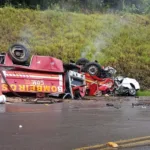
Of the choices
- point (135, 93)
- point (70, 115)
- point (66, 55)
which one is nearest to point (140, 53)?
point (66, 55)

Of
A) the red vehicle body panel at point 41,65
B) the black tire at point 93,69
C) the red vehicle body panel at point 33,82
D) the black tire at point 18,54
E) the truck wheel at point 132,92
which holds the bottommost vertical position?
the truck wheel at point 132,92

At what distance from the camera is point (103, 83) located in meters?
17.5

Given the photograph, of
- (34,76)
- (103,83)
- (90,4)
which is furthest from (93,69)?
(90,4)

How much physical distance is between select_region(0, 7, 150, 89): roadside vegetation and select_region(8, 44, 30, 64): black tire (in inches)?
228

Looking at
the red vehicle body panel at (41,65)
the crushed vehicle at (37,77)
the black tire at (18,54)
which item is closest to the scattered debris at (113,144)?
the crushed vehicle at (37,77)

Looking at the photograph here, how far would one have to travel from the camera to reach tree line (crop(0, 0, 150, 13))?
92.5 ft

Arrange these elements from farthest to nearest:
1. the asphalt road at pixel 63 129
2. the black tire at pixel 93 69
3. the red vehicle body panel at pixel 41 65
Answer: the black tire at pixel 93 69
the red vehicle body panel at pixel 41 65
the asphalt road at pixel 63 129

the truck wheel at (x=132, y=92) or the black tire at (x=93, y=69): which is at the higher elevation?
the black tire at (x=93, y=69)

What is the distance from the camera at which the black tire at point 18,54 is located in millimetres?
15027

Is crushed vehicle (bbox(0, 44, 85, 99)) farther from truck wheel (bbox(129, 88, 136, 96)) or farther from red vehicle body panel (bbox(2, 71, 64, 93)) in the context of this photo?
truck wheel (bbox(129, 88, 136, 96))

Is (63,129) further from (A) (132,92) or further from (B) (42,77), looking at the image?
(A) (132,92)

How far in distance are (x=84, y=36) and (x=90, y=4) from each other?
6.18 metres

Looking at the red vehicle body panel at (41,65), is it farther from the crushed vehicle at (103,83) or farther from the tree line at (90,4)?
the tree line at (90,4)

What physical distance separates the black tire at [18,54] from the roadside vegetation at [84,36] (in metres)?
5.80
